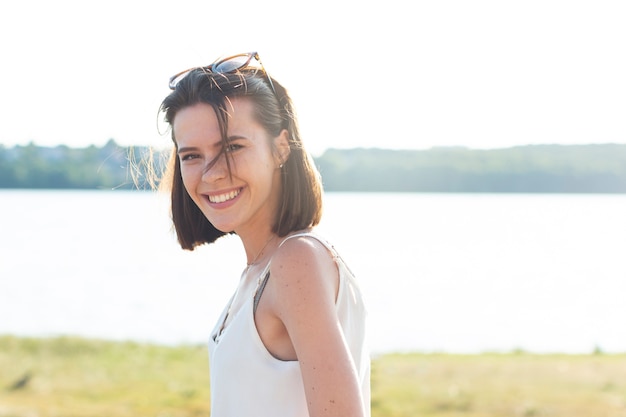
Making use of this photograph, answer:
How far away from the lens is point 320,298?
4.94 feet

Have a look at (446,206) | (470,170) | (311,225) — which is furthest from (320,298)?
(446,206)

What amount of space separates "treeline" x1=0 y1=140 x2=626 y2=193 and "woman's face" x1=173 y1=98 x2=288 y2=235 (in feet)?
108

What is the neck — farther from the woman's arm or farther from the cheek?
the woman's arm

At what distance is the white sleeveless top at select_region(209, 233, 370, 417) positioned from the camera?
160 centimetres

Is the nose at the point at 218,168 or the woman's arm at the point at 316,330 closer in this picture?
the woman's arm at the point at 316,330

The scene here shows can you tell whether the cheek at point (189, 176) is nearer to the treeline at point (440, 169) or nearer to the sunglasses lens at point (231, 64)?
the sunglasses lens at point (231, 64)

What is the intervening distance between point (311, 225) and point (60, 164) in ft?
172

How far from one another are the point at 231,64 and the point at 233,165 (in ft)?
0.85

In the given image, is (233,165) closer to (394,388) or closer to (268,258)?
(268,258)

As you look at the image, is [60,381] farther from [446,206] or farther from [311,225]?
[446,206]

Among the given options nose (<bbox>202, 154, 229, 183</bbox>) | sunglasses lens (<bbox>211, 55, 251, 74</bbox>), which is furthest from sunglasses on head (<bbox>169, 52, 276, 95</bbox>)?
nose (<bbox>202, 154, 229, 183</bbox>)

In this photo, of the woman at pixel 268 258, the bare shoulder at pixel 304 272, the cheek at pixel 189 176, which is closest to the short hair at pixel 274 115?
the woman at pixel 268 258

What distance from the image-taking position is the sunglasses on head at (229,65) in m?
1.85

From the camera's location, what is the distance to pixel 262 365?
161 centimetres
